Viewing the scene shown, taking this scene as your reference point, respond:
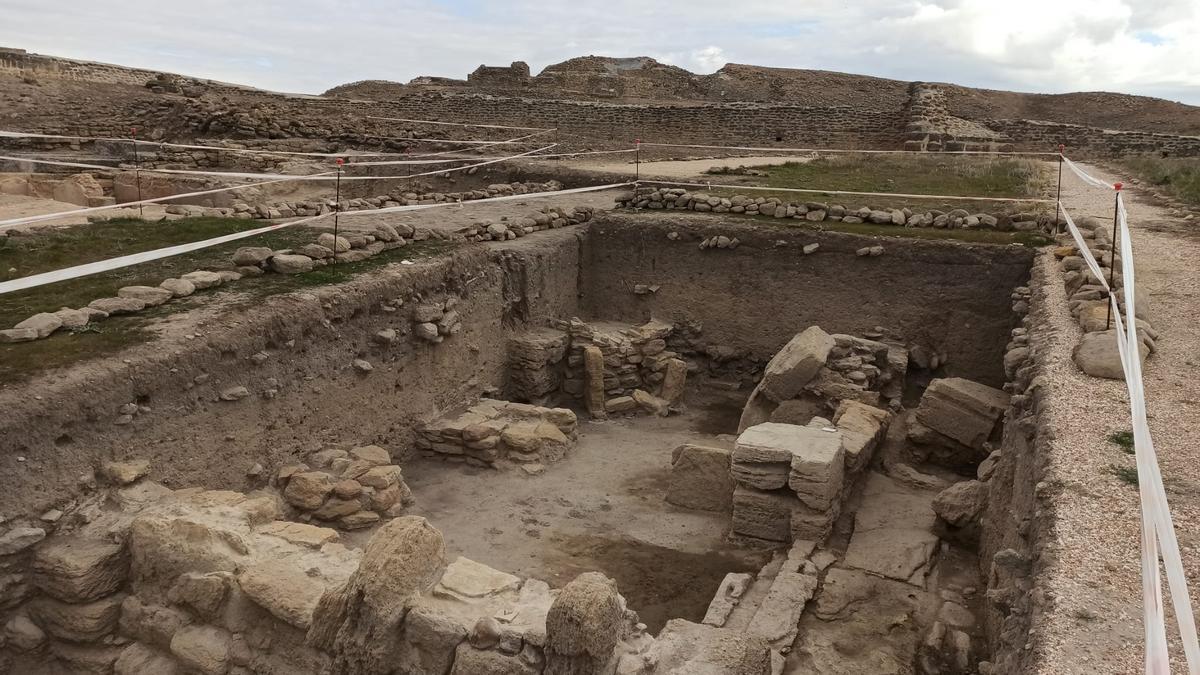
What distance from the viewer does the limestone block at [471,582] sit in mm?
4328

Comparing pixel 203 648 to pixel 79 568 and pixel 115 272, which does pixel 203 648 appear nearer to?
pixel 79 568

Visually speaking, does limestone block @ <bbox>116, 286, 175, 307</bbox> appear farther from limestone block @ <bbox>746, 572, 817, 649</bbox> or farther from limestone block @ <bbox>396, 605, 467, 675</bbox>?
limestone block @ <bbox>746, 572, 817, 649</bbox>

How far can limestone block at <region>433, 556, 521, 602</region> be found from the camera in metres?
4.33

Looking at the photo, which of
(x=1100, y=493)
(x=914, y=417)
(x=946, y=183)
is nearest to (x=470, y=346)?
(x=914, y=417)

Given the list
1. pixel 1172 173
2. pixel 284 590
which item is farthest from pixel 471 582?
pixel 1172 173

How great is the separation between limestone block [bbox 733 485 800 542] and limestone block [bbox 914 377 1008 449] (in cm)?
203

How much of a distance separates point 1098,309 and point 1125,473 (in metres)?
2.73

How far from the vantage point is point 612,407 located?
10258mm

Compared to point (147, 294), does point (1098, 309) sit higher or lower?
higher

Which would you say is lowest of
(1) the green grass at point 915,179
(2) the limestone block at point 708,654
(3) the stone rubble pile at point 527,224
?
(2) the limestone block at point 708,654

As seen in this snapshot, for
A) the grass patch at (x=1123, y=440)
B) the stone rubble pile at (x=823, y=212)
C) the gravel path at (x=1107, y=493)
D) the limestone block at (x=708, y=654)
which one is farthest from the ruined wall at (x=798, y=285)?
the limestone block at (x=708, y=654)

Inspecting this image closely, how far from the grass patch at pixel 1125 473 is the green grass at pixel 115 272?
5957 millimetres

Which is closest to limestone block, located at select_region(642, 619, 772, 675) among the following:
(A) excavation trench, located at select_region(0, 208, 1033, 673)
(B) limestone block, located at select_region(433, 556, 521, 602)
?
(B) limestone block, located at select_region(433, 556, 521, 602)

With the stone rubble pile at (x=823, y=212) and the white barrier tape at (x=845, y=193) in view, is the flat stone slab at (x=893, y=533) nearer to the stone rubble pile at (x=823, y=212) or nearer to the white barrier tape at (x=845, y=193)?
the stone rubble pile at (x=823, y=212)
